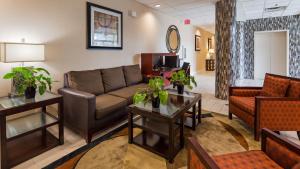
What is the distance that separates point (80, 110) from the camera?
2.44 m

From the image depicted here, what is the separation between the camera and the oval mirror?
6.41 meters

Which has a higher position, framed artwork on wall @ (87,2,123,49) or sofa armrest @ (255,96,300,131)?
framed artwork on wall @ (87,2,123,49)

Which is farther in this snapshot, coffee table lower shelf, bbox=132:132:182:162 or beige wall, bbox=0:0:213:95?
beige wall, bbox=0:0:213:95

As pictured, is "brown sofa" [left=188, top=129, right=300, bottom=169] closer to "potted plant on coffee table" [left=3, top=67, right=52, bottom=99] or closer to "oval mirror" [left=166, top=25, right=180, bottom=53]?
"potted plant on coffee table" [left=3, top=67, right=52, bottom=99]

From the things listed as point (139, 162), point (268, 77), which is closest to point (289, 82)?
point (268, 77)

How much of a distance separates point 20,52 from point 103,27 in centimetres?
181

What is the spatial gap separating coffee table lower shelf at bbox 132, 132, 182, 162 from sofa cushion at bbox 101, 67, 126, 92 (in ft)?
4.40

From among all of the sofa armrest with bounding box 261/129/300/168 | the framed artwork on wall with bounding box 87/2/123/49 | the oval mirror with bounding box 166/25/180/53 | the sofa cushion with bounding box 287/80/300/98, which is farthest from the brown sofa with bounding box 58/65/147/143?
the oval mirror with bounding box 166/25/180/53

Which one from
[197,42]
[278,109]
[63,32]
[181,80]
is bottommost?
[278,109]

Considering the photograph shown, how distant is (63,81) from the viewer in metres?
3.18

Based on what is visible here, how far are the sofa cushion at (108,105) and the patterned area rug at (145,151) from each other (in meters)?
0.35

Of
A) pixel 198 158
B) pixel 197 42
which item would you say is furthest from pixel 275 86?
pixel 197 42

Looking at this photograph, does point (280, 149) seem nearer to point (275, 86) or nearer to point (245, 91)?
point (275, 86)

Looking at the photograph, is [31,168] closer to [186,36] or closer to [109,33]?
[109,33]
